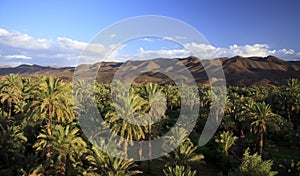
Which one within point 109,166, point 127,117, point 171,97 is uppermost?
point 127,117

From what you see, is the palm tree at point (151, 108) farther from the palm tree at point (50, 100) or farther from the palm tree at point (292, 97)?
the palm tree at point (292, 97)

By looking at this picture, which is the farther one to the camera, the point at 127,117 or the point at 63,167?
the point at 127,117

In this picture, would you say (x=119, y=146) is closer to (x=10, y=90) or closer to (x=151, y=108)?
(x=151, y=108)

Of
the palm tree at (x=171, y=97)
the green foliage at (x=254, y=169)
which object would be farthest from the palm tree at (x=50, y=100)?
the palm tree at (x=171, y=97)

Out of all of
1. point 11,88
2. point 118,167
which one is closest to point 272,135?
point 118,167

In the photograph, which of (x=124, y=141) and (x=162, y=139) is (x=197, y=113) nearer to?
(x=162, y=139)

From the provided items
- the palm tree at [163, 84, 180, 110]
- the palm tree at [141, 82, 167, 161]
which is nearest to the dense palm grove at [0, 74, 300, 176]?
the palm tree at [141, 82, 167, 161]

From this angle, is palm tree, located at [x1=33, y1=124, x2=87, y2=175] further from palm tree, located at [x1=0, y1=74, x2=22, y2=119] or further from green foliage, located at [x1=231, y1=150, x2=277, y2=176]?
palm tree, located at [x1=0, y1=74, x2=22, y2=119]

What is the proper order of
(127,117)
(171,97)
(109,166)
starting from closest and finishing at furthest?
(109,166) → (127,117) → (171,97)

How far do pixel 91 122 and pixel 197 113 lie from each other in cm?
2782

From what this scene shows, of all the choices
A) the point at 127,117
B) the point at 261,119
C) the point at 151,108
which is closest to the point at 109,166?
the point at 127,117

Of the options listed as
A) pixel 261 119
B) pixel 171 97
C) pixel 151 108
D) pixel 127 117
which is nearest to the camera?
pixel 127 117

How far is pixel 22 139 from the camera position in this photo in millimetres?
38531

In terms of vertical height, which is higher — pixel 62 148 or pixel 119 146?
pixel 62 148
